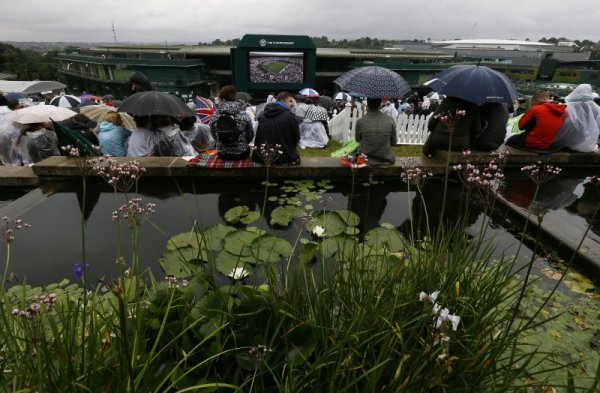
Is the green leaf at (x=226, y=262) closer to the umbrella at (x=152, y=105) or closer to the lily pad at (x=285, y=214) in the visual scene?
the lily pad at (x=285, y=214)

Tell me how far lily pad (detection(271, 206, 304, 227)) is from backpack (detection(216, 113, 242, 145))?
1.55 metres

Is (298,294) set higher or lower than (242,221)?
higher

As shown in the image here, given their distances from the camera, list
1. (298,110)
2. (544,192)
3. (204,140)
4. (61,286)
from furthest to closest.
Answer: (298,110) < (204,140) < (544,192) < (61,286)

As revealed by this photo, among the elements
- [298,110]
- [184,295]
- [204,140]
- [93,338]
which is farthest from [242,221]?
[298,110]

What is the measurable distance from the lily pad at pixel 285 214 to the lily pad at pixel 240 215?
207 millimetres

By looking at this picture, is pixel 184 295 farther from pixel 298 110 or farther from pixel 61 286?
pixel 298 110

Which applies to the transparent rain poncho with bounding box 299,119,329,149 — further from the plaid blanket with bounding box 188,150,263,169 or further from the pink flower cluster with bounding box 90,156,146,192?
the pink flower cluster with bounding box 90,156,146,192

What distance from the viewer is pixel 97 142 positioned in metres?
5.96

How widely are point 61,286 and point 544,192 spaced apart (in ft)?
19.0

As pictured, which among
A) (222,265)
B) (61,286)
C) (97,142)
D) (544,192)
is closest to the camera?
(61,286)

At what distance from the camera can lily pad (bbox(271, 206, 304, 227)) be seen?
12.2ft

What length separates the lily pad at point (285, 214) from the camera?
12.2 feet

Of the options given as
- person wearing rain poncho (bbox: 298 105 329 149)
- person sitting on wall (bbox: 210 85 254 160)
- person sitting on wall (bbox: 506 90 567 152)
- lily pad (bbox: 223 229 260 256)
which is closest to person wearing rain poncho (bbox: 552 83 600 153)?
person sitting on wall (bbox: 506 90 567 152)

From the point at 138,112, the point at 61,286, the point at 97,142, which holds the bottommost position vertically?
the point at 61,286
